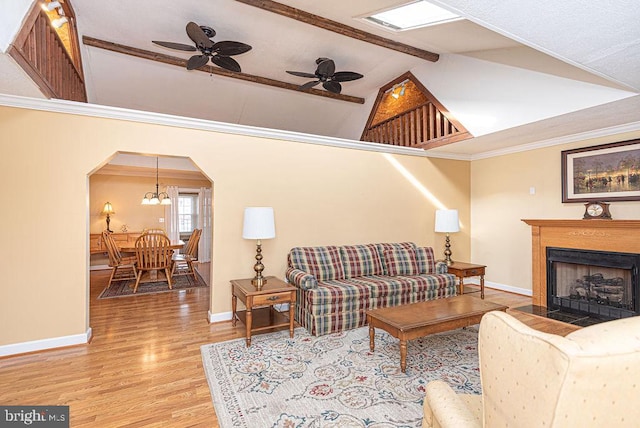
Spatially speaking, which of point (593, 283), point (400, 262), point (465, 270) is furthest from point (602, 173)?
point (400, 262)

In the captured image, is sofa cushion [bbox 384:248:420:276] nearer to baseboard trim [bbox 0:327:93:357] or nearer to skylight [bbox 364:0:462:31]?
skylight [bbox 364:0:462:31]

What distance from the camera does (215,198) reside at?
3936 mm

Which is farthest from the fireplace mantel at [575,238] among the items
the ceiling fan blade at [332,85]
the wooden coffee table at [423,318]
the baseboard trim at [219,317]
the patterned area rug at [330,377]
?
the baseboard trim at [219,317]

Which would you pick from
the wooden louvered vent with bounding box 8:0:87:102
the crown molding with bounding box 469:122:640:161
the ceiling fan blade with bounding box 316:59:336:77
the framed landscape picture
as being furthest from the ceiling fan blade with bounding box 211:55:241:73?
the framed landscape picture

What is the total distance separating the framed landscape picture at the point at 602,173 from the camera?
4.05 m

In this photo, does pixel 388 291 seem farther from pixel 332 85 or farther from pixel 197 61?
pixel 197 61

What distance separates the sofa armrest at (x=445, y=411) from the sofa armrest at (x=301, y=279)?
85.4 inches

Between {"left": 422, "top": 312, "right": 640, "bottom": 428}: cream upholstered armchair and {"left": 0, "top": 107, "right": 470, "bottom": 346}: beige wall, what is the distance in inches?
138

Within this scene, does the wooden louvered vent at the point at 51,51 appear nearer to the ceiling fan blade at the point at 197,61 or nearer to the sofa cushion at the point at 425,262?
the ceiling fan blade at the point at 197,61

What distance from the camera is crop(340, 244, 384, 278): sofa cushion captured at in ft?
14.0

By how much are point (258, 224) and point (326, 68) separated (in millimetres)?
2375

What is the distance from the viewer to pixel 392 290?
3.83 m

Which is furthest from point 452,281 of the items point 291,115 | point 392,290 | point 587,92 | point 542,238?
point 291,115

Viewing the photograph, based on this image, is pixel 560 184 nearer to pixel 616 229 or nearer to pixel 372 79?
pixel 616 229
